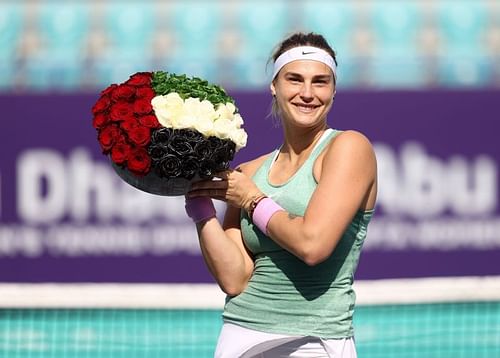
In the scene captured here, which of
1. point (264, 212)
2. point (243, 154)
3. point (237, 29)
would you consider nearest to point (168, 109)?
point (264, 212)

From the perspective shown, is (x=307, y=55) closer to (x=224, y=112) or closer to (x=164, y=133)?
(x=224, y=112)

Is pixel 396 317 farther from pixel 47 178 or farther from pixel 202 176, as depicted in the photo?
pixel 47 178

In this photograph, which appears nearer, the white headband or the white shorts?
the white shorts

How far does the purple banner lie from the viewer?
9.42 meters

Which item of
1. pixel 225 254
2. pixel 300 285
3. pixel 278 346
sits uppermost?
pixel 225 254

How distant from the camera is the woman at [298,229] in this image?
269 centimetres

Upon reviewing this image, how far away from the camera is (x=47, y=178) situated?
373 inches

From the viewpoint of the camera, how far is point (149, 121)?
9.06 ft

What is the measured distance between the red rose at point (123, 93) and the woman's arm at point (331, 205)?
1.73ft

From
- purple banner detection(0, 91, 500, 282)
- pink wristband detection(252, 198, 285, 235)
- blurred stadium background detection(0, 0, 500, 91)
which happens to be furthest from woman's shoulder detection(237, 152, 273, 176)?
blurred stadium background detection(0, 0, 500, 91)

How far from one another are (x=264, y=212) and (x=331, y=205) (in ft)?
0.65

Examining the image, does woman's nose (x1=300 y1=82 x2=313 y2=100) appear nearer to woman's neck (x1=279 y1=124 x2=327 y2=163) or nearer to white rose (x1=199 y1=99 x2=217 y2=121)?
woman's neck (x1=279 y1=124 x2=327 y2=163)

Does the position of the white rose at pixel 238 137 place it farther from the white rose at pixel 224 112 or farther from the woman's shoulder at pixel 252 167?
the woman's shoulder at pixel 252 167

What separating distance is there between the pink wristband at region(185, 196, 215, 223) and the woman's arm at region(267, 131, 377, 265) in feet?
0.80
